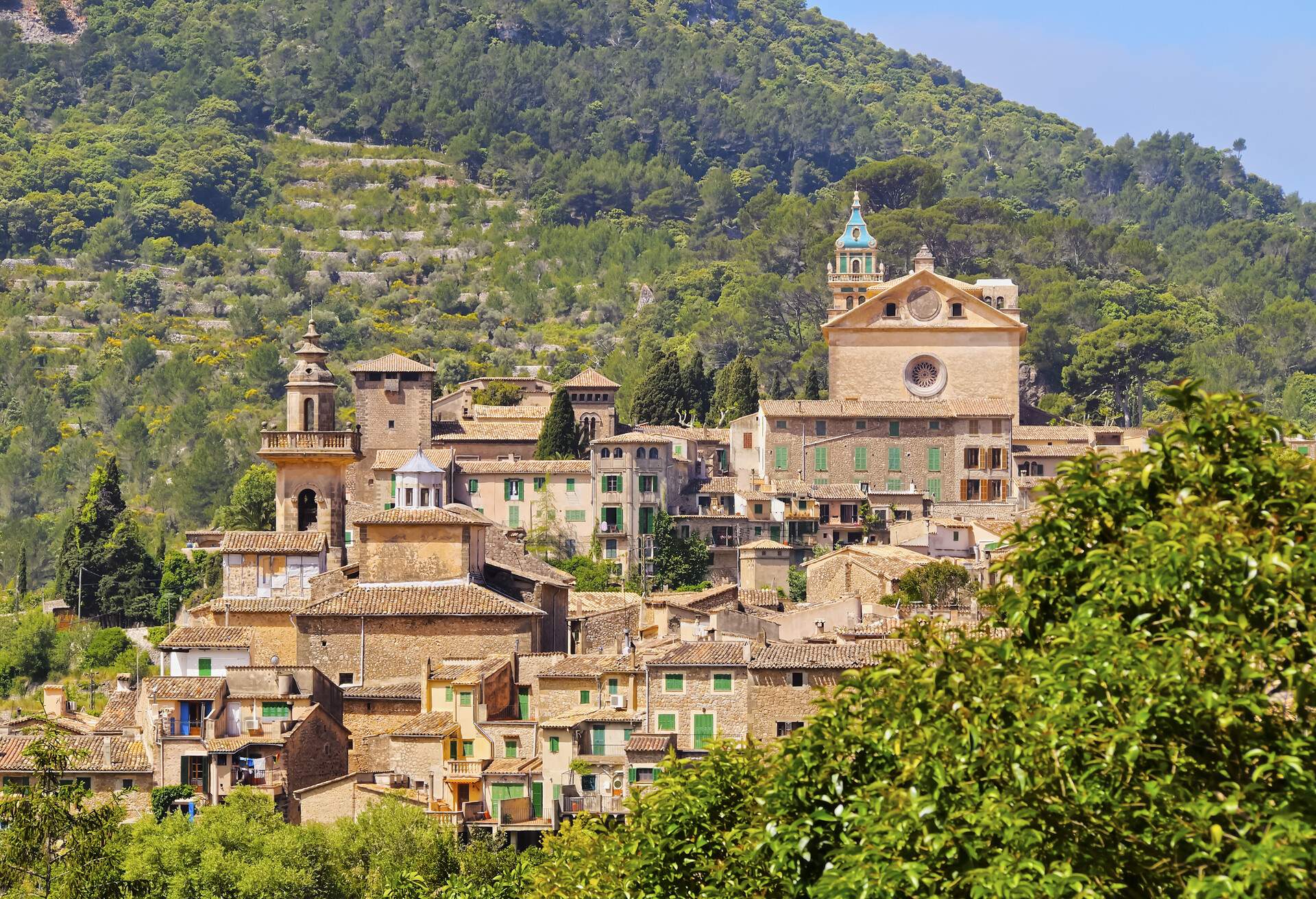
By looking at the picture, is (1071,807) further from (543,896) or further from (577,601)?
(577,601)

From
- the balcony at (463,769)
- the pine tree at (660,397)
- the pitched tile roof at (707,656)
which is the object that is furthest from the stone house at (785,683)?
the pine tree at (660,397)

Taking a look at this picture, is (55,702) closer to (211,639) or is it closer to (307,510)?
(211,639)

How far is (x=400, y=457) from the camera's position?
88938 mm

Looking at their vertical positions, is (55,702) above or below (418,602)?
below

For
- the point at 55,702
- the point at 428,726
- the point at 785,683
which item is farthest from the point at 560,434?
the point at 785,683

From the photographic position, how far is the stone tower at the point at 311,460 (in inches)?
2537

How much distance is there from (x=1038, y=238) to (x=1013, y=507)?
198ft

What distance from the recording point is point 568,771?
54125 mm

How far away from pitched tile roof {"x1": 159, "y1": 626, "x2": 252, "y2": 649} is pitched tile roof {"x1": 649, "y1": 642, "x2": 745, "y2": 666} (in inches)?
452

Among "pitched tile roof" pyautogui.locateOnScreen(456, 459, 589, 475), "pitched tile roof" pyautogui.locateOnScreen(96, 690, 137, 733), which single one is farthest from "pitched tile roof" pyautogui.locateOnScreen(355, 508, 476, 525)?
"pitched tile roof" pyautogui.locateOnScreen(456, 459, 589, 475)

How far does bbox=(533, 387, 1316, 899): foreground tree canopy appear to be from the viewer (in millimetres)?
18422

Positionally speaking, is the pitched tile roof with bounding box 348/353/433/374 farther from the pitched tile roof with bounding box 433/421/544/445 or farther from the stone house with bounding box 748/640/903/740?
the stone house with bounding box 748/640/903/740

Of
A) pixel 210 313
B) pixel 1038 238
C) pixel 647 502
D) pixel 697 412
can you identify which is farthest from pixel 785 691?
pixel 210 313

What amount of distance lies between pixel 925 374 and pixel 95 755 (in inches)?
1687
